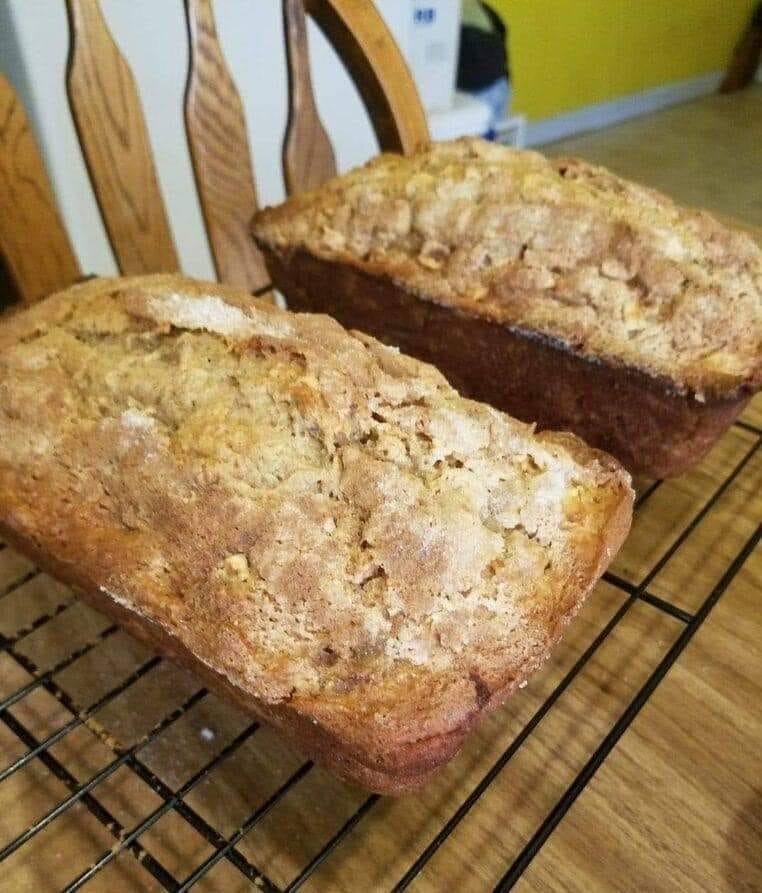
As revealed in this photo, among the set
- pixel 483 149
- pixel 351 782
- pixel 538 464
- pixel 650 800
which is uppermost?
pixel 483 149

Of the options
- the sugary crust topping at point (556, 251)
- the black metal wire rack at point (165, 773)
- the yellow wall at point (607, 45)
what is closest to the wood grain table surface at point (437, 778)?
the black metal wire rack at point (165, 773)

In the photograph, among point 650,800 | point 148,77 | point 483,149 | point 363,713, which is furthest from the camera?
point 148,77

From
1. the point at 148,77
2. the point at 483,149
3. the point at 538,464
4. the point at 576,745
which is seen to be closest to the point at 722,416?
the point at 538,464

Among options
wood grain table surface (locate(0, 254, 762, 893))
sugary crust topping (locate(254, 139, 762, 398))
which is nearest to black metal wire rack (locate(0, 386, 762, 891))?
wood grain table surface (locate(0, 254, 762, 893))

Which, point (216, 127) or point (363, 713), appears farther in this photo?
point (216, 127)

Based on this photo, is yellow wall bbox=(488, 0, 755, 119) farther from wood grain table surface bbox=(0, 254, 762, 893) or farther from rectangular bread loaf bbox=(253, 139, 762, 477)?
wood grain table surface bbox=(0, 254, 762, 893)

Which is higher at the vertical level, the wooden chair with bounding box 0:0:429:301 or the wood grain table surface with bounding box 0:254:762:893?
the wooden chair with bounding box 0:0:429:301

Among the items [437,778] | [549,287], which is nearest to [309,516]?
[437,778]

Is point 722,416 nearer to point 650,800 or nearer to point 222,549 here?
point 650,800
